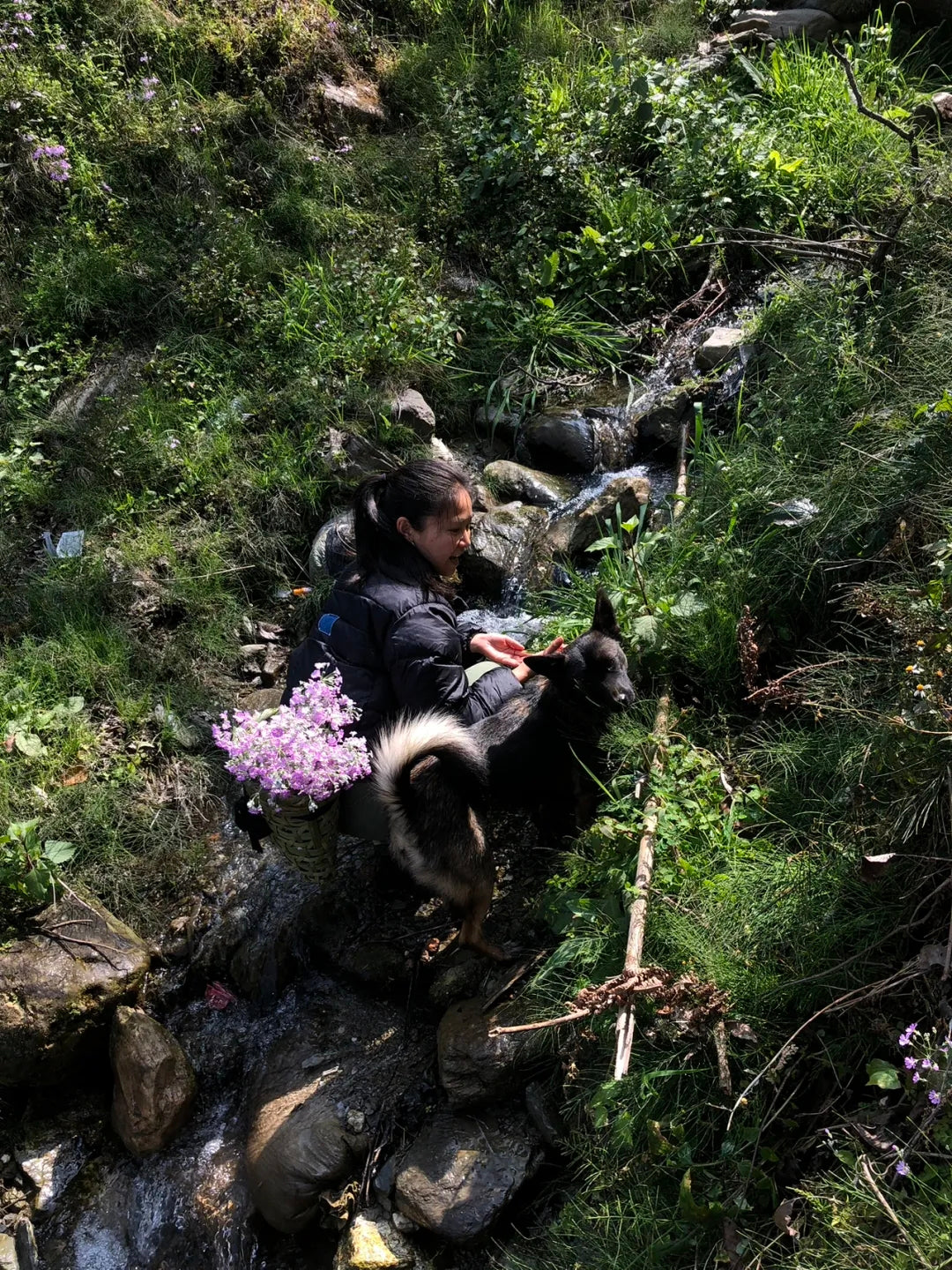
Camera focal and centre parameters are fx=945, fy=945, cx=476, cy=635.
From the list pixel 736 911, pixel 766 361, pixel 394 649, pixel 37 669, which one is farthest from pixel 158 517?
pixel 736 911

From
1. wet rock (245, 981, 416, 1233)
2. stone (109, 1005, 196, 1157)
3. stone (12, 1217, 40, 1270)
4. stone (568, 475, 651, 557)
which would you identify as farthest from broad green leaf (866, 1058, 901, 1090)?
stone (568, 475, 651, 557)

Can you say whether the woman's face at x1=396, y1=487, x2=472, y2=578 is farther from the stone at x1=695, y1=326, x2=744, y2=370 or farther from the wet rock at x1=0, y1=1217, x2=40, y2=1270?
the wet rock at x1=0, y1=1217, x2=40, y2=1270

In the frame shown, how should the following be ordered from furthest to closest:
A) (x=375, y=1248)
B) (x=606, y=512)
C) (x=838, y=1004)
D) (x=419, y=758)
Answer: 1. (x=606, y=512)
2. (x=419, y=758)
3. (x=375, y=1248)
4. (x=838, y=1004)

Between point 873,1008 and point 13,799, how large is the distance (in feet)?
12.4

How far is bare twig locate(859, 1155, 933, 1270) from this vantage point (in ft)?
6.52

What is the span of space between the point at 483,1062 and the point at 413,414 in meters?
3.82

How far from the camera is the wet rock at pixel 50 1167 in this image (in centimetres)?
354

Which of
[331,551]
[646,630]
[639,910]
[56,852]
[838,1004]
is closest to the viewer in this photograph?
[838,1004]

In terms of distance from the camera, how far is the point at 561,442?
225 inches

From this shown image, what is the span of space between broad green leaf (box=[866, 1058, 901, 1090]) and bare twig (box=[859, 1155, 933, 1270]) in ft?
0.57

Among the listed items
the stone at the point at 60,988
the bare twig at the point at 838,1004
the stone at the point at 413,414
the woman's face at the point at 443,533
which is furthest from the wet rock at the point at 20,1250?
the stone at the point at 413,414

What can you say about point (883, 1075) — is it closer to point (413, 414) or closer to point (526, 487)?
Result: point (526, 487)

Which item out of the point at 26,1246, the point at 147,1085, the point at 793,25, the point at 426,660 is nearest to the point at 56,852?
the point at 147,1085

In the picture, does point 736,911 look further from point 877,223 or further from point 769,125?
point 769,125
